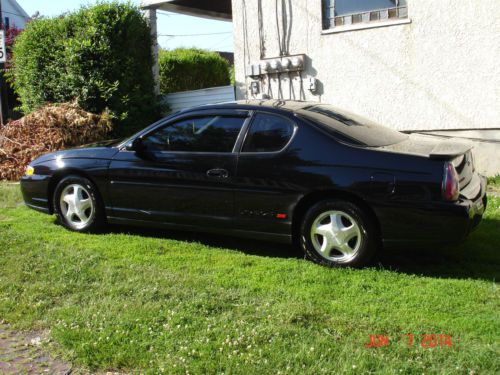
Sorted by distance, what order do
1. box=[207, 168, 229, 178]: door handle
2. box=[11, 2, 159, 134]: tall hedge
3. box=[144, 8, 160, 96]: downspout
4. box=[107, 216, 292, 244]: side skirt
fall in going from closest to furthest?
box=[107, 216, 292, 244]: side skirt
box=[207, 168, 229, 178]: door handle
box=[11, 2, 159, 134]: tall hedge
box=[144, 8, 160, 96]: downspout

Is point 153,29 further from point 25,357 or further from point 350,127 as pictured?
point 25,357

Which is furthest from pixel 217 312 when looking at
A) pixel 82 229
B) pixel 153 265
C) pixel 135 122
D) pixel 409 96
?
pixel 135 122

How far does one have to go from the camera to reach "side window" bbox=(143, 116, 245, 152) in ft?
17.3

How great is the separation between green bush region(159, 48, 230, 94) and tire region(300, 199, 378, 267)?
10218mm

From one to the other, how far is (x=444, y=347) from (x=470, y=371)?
0.96 feet

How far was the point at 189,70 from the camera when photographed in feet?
51.1

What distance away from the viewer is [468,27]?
316 inches

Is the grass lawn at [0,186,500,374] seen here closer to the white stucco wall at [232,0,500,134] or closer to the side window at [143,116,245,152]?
the side window at [143,116,245,152]

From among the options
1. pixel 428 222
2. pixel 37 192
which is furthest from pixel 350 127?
pixel 37 192

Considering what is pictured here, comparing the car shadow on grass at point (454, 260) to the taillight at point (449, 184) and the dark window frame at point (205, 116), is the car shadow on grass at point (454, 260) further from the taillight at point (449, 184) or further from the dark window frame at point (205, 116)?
the dark window frame at point (205, 116)

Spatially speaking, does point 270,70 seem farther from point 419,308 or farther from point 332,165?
point 419,308

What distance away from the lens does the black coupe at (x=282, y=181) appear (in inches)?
175

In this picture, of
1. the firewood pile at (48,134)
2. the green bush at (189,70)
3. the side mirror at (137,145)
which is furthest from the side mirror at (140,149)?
the green bush at (189,70)

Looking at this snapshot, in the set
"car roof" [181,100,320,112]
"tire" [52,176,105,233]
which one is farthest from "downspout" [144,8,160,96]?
"car roof" [181,100,320,112]
